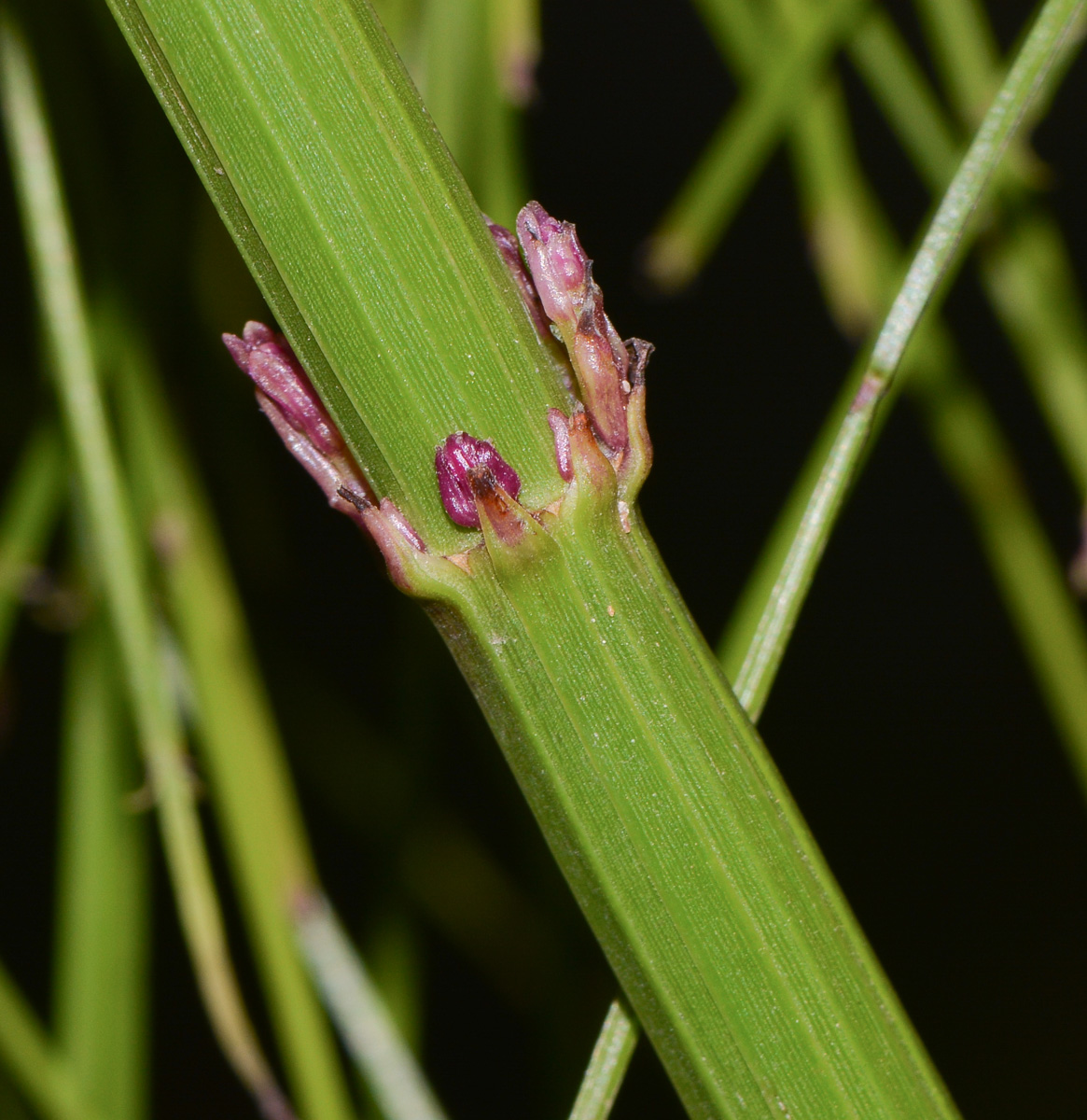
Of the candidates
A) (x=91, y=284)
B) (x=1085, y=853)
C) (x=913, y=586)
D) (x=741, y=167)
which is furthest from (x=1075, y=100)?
(x=91, y=284)

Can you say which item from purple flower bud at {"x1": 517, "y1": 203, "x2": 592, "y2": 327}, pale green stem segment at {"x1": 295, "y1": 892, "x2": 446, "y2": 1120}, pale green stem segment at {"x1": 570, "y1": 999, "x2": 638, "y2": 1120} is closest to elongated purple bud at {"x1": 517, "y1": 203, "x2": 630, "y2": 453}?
purple flower bud at {"x1": 517, "y1": 203, "x2": 592, "y2": 327}

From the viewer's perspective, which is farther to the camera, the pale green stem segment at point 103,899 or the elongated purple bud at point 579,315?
the pale green stem segment at point 103,899

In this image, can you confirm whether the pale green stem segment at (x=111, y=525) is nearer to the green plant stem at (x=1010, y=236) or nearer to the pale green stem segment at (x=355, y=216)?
the pale green stem segment at (x=355, y=216)

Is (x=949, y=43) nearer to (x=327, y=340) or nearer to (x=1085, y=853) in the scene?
(x=327, y=340)

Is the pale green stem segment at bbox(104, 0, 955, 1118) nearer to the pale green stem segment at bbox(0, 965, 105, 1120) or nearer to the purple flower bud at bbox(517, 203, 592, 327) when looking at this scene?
the purple flower bud at bbox(517, 203, 592, 327)

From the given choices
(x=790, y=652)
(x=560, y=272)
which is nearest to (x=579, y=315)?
(x=560, y=272)

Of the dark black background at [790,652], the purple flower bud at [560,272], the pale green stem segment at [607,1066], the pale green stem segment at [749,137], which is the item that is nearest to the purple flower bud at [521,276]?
the purple flower bud at [560,272]
